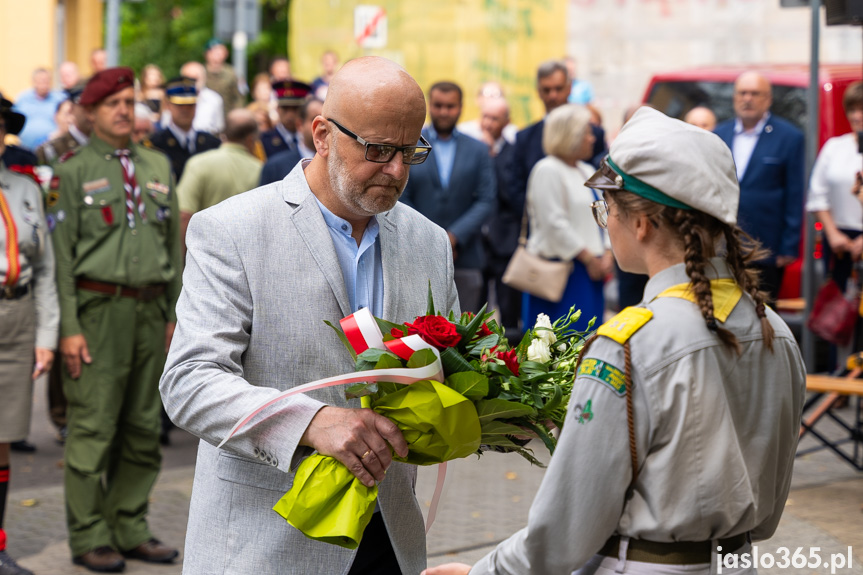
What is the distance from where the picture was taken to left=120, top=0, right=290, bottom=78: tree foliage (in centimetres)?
3647

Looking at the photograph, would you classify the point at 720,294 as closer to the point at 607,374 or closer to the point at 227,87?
the point at 607,374

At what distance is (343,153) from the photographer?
9.91ft

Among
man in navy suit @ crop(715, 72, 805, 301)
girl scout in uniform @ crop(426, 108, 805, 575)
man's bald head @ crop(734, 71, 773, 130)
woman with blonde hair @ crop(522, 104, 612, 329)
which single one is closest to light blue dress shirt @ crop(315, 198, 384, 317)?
girl scout in uniform @ crop(426, 108, 805, 575)

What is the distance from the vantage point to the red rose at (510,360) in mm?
2820

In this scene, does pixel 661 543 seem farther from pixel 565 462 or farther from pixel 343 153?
pixel 343 153

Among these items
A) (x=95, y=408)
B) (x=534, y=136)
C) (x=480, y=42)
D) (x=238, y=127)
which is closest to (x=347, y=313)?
(x=95, y=408)

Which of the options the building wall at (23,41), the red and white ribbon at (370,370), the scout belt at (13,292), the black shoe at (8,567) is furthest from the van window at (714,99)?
the building wall at (23,41)

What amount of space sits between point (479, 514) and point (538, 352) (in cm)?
398

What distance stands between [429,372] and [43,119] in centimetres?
1431

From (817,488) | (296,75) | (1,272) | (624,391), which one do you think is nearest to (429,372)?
(624,391)

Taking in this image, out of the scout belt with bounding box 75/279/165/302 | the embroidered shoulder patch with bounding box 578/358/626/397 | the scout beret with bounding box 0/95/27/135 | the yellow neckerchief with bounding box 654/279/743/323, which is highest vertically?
the scout beret with bounding box 0/95/27/135

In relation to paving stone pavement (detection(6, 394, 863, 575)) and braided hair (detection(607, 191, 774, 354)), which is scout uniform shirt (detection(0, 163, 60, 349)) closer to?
paving stone pavement (detection(6, 394, 863, 575))

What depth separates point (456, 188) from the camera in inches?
345

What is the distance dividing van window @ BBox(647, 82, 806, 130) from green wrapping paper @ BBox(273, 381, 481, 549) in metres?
8.55
